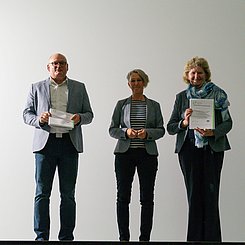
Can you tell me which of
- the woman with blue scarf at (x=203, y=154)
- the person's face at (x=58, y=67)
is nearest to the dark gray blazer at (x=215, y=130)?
the woman with blue scarf at (x=203, y=154)

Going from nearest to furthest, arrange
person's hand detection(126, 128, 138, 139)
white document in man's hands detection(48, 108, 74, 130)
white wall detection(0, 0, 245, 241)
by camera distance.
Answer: white document in man's hands detection(48, 108, 74, 130), person's hand detection(126, 128, 138, 139), white wall detection(0, 0, 245, 241)

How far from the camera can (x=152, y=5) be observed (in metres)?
4.42

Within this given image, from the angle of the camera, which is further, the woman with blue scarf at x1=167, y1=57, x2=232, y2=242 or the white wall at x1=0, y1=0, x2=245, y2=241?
the white wall at x1=0, y1=0, x2=245, y2=241

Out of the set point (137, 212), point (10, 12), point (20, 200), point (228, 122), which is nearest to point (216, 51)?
point (228, 122)

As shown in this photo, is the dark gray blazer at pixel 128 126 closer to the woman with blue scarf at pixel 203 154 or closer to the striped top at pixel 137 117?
the striped top at pixel 137 117

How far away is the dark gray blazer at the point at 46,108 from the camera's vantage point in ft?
10.7

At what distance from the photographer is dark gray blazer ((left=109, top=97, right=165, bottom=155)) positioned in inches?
132

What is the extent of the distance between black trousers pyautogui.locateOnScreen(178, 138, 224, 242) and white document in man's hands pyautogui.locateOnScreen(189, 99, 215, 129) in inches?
4.9

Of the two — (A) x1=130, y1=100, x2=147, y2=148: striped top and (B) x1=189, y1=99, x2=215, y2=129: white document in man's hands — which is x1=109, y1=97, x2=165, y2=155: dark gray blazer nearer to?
(A) x1=130, y1=100, x2=147, y2=148: striped top

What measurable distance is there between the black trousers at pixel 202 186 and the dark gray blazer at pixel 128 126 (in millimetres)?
205

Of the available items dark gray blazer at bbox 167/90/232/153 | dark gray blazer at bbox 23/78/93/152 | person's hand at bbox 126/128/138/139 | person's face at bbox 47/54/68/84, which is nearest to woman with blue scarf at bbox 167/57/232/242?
dark gray blazer at bbox 167/90/232/153

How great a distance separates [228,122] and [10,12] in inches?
89.7

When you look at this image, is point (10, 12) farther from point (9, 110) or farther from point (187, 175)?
point (187, 175)

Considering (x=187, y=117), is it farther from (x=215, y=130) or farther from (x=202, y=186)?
(x=202, y=186)
